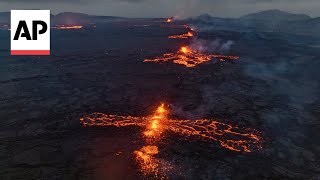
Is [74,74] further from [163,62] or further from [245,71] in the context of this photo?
[245,71]

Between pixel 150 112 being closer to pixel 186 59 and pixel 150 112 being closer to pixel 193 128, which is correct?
pixel 193 128

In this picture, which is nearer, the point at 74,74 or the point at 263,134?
the point at 263,134

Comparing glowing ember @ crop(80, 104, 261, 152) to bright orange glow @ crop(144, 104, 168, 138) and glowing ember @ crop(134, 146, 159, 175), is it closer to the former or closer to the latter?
bright orange glow @ crop(144, 104, 168, 138)

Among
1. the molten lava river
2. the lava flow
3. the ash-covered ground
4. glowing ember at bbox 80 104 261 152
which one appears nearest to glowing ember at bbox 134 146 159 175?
the molten lava river

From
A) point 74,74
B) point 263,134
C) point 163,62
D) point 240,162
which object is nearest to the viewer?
point 240,162

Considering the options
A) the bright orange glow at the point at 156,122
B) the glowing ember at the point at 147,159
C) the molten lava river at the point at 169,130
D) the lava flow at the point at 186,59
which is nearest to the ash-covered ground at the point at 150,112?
the glowing ember at the point at 147,159

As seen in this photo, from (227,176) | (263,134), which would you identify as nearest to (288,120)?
(263,134)
